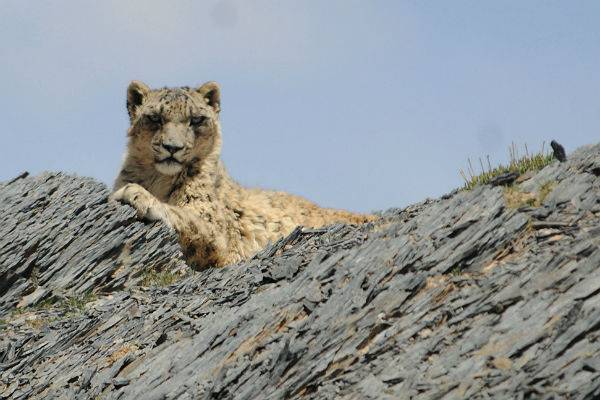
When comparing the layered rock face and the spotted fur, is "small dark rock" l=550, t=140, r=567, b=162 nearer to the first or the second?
the layered rock face

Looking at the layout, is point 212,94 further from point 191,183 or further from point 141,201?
point 141,201

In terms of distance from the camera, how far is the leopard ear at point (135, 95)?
62.5ft

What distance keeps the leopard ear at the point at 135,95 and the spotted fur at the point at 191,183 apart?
18mm

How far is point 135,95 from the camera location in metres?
19.1

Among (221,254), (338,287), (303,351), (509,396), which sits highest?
(221,254)

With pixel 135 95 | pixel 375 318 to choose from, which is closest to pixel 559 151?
pixel 375 318

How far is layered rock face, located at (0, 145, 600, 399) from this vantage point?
9852 mm

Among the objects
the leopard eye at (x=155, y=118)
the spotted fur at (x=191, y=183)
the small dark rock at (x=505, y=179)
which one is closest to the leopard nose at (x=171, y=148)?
the spotted fur at (x=191, y=183)

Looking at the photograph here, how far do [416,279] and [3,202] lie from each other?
37.8 feet

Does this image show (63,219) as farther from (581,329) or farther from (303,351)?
(581,329)

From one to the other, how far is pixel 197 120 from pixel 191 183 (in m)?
1.21

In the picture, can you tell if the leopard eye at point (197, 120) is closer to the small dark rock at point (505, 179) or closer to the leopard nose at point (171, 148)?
the leopard nose at point (171, 148)

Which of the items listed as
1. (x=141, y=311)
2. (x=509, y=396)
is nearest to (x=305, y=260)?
(x=141, y=311)

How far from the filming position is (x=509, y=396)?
9.16m
